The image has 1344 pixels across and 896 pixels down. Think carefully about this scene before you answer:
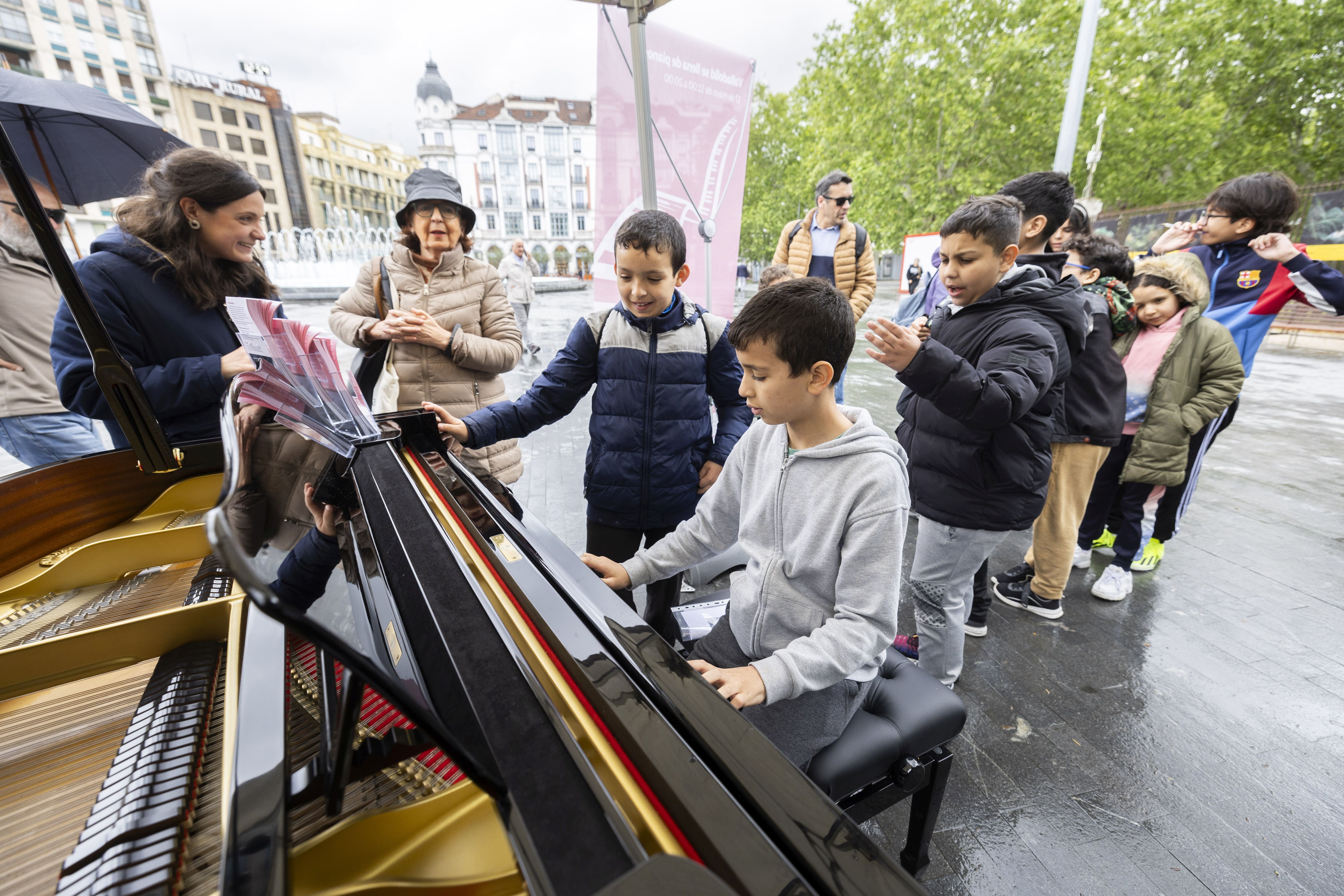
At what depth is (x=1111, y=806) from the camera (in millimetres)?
1876

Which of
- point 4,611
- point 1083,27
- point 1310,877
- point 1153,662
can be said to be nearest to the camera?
point 4,611

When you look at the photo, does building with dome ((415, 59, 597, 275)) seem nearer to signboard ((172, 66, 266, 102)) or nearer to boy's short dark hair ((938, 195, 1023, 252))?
signboard ((172, 66, 266, 102))

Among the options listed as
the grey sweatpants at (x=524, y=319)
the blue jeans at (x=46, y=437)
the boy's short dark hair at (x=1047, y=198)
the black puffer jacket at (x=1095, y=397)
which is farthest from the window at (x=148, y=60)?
the black puffer jacket at (x=1095, y=397)

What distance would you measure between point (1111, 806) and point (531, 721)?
2231 mm

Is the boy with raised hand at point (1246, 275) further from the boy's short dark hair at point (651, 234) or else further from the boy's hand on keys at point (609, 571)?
the boy's hand on keys at point (609, 571)

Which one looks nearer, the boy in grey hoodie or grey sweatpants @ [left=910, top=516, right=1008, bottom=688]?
the boy in grey hoodie

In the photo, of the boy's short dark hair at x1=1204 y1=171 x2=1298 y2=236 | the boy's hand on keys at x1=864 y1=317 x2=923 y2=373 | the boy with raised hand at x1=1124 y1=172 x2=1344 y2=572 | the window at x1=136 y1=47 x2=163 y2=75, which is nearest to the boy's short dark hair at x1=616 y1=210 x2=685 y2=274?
the boy's hand on keys at x1=864 y1=317 x2=923 y2=373

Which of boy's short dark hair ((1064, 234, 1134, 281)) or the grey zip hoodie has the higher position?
boy's short dark hair ((1064, 234, 1134, 281))

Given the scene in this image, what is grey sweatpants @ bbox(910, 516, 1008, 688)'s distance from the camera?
2.06 meters

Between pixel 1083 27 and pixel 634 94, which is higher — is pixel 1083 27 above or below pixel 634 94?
above

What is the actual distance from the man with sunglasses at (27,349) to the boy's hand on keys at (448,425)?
224 centimetres

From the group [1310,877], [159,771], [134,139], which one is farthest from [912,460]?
[134,139]

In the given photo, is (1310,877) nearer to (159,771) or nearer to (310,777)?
(310,777)

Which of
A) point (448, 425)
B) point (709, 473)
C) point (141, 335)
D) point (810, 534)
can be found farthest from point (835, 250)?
point (141, 335)
